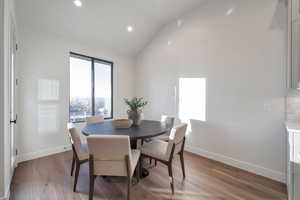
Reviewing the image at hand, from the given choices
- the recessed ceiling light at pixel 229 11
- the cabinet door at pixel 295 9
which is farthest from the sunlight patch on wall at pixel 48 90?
the cabinet door at pixel 295 9

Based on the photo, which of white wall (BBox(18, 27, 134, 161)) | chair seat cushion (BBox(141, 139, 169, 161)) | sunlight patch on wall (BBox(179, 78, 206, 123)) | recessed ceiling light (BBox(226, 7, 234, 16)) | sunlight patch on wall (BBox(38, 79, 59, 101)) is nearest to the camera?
chair seat cushion (BBox(141, 139, 169, 161))

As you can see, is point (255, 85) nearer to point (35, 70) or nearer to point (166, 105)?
point (166, 105)

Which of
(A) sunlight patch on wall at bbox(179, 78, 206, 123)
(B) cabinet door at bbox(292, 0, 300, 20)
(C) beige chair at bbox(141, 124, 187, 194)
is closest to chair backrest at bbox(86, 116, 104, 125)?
(C) beige chair at bbox(141, 124, 187, 194)

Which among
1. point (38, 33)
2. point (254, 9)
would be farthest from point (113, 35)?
point (254, 9)

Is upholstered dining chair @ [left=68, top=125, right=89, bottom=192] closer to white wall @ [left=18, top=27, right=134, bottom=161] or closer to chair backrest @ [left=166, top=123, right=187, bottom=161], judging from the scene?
chair backrest @ [left=166, top=123, right=187, bottom=161]

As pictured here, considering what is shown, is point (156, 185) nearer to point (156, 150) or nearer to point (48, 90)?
point (156, 150)

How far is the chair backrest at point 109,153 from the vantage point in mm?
1479

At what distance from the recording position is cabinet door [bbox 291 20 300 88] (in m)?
1.73

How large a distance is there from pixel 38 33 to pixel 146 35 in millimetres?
2487

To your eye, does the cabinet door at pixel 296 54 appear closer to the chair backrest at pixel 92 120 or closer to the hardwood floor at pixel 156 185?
the hardwood floor at pixel 156 185

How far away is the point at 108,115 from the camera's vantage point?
4.38m

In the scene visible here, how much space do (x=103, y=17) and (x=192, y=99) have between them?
2.66 meters

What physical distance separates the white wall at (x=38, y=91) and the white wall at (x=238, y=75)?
8.35 ft

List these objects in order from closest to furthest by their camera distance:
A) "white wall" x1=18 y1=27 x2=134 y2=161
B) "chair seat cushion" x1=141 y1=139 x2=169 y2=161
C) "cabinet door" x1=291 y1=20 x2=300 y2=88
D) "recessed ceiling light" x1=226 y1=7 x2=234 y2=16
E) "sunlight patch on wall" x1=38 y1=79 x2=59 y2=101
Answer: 1. "cabinet door" x1=291 y1=20 x2=300 y2=88
2. "chair seat cushion" x1=141 y1=139 x2=169 y2=161
3. "recessed ceiling light" x1=226 y1=7 x2=234 y2=16
4. "white wall" x1=18 y1=27 x2=134 y2=161
5. "sunlight patch on wall" x1=38 y1=79 x2=59 y2=101
